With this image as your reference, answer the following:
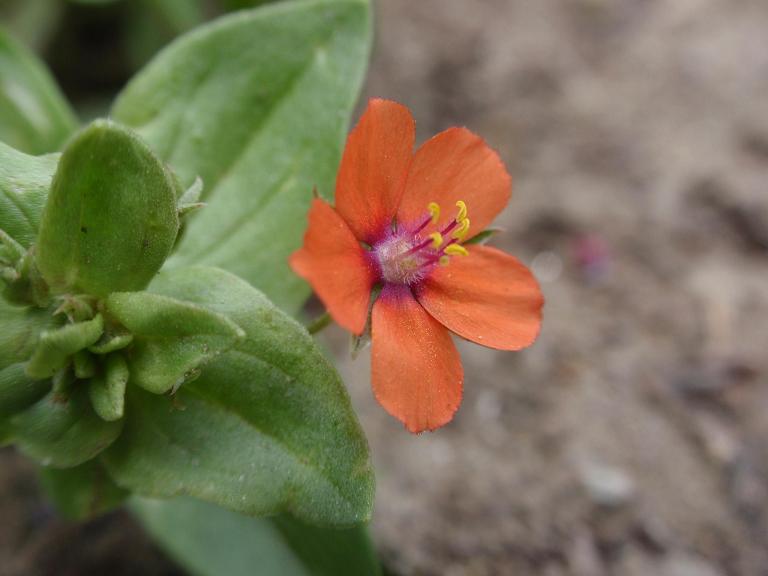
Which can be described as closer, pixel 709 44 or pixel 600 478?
pixel 600 478

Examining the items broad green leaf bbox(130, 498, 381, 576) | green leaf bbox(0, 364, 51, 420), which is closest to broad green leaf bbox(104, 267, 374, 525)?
green leaf bbox(0, 364, 51, 420)

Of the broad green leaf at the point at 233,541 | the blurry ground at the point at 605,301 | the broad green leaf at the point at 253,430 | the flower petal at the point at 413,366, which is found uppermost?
the flower petal at the point at 413,366

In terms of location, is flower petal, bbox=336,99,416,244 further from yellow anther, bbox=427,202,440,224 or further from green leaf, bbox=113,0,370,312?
green leaf, bbox=113,0,370,312

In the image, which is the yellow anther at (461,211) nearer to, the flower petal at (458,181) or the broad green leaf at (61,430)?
the flower petal at (458,181)

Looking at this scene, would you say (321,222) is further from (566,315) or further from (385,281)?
(566,315)

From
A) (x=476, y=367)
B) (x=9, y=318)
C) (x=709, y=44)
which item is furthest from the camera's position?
(x=709, y=44)

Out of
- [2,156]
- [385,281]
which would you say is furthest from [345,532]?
[2,156]

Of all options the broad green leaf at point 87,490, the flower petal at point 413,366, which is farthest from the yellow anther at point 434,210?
the broad green leaf at point 87,490
